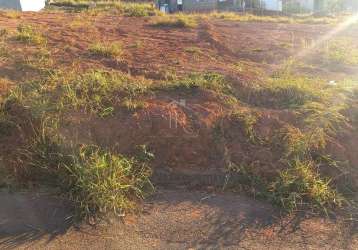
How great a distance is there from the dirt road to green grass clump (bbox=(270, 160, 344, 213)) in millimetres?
127

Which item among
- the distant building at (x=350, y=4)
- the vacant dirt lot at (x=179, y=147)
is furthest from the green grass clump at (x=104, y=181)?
the distant building at (x=350, y=4)

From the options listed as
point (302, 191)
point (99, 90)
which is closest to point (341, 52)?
point (302, 191)

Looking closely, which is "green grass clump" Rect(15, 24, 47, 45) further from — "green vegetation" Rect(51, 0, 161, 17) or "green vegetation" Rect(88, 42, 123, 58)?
"green vegetation" Rect(51, 0, 161, 17)

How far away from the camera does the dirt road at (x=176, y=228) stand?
132 inches

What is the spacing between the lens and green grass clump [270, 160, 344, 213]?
378cm

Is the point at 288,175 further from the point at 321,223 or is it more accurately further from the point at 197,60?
the point at 197,60

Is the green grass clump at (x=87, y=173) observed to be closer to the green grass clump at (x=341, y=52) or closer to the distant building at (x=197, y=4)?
the green grass clump at (x=341, y=52)

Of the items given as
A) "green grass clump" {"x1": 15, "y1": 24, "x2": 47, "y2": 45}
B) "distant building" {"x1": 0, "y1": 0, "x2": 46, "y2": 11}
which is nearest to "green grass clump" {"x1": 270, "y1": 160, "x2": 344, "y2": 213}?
"green grass clump" {"x1": 15, "y1": 24, "x2": 47, "y2": 45}

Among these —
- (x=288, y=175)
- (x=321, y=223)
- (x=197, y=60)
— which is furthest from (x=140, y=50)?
(x=321, y=223)

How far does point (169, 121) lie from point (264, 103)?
118 centimetres

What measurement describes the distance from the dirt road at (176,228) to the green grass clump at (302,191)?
0.13 m

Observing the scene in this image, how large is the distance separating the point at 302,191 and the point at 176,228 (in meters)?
1.13

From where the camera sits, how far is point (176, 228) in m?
3.51

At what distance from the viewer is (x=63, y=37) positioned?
713cm
